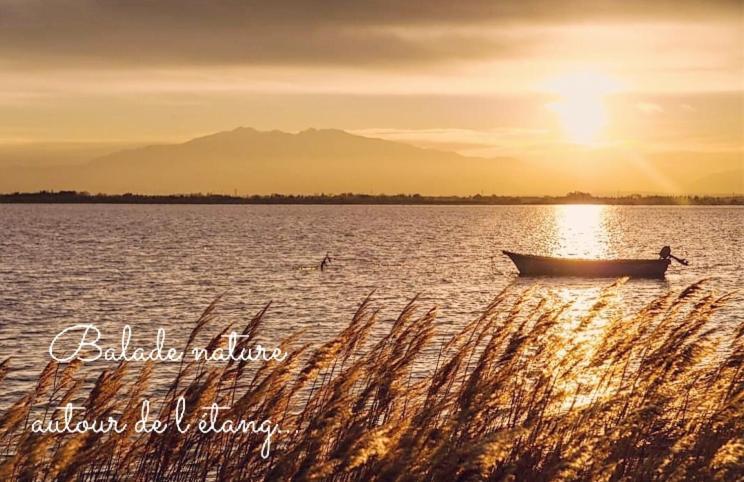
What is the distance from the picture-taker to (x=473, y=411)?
29.5 feet

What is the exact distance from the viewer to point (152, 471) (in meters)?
9.88

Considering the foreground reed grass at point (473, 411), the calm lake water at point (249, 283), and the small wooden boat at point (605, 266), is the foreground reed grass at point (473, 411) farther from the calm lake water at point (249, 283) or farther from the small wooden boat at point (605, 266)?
the small wooden boat at point (605, 266)

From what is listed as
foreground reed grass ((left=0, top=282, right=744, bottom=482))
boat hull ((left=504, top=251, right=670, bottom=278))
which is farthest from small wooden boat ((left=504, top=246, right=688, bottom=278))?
foreground reed grass ((left=0, top=282, right=744, bottom=482))

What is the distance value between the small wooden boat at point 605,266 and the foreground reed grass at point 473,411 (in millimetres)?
66122

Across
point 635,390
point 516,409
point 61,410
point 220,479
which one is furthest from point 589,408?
point 61,410

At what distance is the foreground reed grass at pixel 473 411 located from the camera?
25.4 feet

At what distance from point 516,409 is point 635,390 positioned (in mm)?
1469

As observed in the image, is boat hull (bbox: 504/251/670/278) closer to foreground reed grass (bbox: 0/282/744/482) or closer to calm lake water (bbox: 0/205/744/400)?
calm lake water (bbox: 0/205/744/400)

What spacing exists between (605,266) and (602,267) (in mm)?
254

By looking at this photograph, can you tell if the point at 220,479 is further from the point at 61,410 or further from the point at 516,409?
the point at 516,409

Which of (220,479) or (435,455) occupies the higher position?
(435,455)

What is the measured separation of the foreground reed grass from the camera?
7754 millimetres

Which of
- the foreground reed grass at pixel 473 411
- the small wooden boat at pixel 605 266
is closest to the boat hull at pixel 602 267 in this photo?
the small wooden boat at pixel 605 266

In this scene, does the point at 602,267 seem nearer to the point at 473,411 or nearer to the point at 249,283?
the point at 249,283
